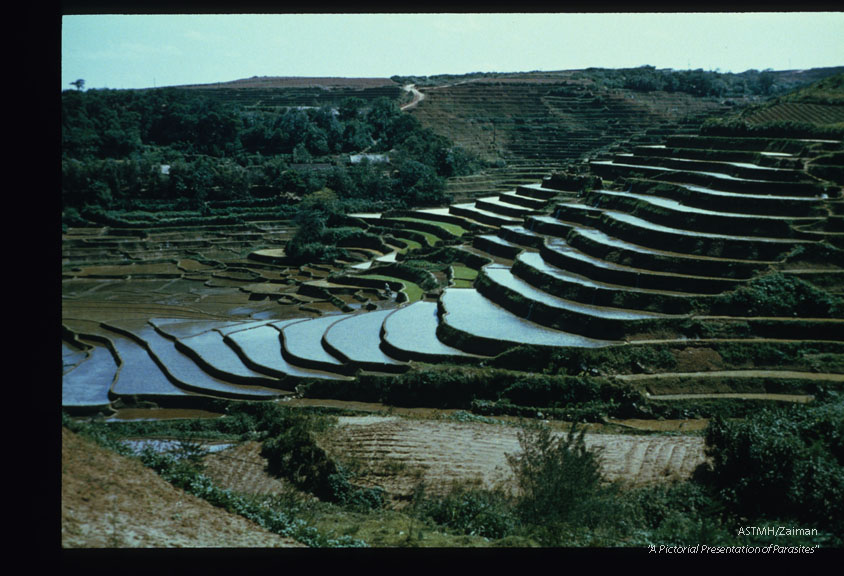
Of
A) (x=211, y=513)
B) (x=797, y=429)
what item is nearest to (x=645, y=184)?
(x=797, y=429)

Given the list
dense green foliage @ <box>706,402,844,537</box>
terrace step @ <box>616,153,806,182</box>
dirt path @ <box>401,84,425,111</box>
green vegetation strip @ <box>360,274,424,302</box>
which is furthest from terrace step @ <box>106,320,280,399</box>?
dirt path @ <box>401,84,425,111</box>

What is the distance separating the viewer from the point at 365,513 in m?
6.94

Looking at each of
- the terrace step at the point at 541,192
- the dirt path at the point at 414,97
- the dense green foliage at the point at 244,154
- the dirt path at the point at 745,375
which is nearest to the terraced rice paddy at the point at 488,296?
the dirt path at the point at 745,375

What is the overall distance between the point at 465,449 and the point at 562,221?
9236 millimetres

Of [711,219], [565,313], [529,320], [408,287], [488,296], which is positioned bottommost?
[408,287]

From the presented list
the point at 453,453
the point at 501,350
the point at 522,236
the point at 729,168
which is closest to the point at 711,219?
the point at 729,168

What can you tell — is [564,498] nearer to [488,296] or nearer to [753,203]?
[488,296]

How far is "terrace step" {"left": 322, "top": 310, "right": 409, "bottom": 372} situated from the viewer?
10.5 meters

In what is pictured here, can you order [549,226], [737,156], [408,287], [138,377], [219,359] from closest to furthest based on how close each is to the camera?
[138,377]
[219,359]
[737,156]
[549,226]
[408,287]

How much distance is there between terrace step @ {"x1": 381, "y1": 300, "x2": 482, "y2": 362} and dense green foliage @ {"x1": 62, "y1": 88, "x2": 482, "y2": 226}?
578cm

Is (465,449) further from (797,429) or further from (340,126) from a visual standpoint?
(340,126)

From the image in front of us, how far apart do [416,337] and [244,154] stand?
21460 mm

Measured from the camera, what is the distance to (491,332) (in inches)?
435

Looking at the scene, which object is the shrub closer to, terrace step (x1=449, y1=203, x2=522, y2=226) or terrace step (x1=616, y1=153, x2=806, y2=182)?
terrace step (x1=616, y1=153, x2=806, y2=182)
